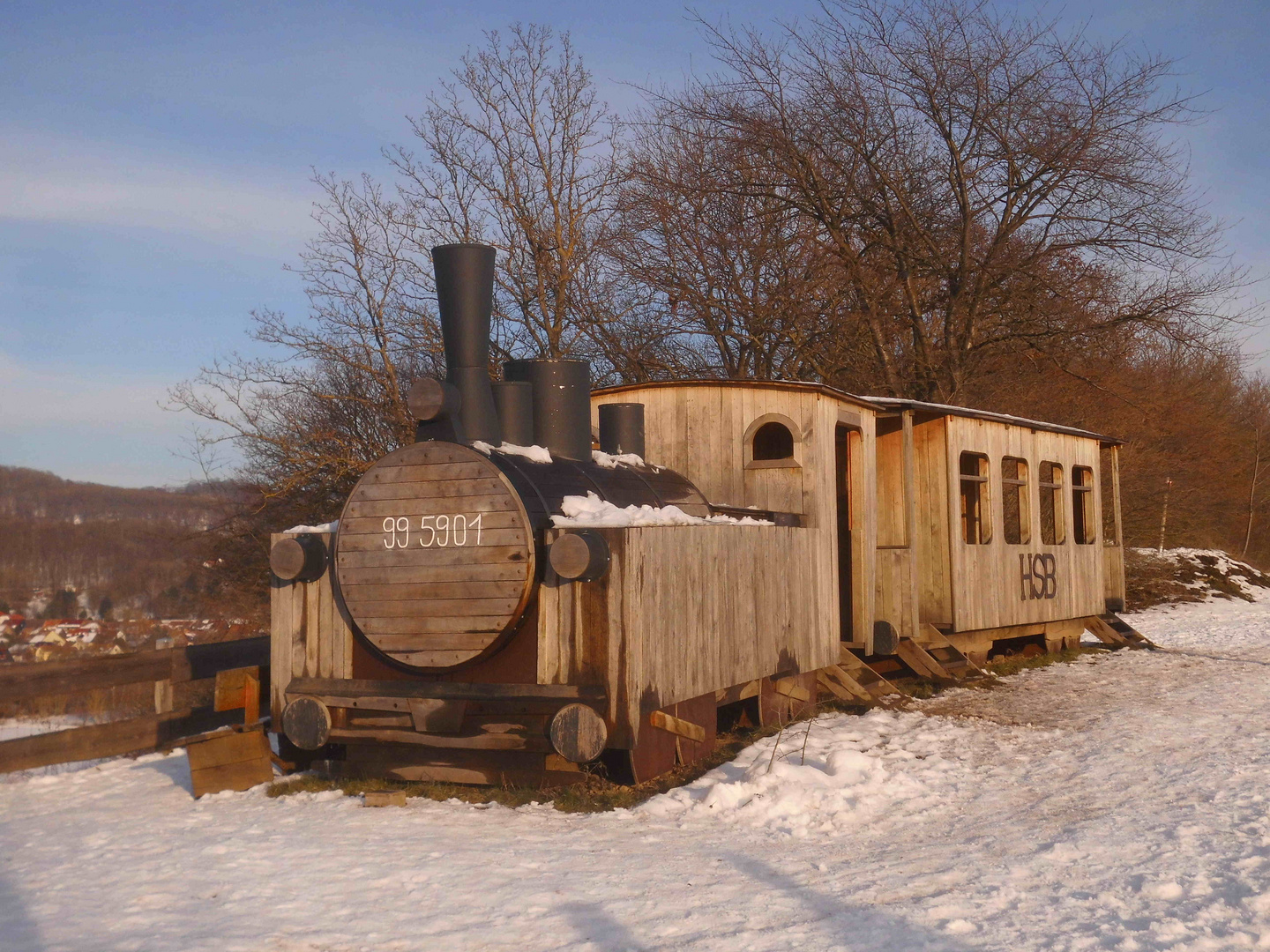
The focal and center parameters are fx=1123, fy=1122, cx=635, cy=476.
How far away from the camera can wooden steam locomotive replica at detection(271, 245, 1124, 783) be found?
637cm

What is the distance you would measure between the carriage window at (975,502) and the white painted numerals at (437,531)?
7.50 meters

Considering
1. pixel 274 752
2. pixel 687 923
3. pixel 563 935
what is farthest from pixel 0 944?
pixel 274 752

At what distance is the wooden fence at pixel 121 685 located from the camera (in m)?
7.63

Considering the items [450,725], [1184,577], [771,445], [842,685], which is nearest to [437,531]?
[450,725]

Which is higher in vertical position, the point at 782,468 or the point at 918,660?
the point at 782,468

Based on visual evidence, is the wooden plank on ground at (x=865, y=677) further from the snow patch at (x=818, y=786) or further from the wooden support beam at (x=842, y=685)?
the snow patch at (x=818, y=786)

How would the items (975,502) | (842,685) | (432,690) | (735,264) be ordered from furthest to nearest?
(735,264) → (975,502) → (842,685) → (432,690)

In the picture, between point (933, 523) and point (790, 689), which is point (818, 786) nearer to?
point (790, 689)

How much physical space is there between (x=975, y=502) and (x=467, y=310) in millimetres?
9841

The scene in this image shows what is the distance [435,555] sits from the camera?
666cm

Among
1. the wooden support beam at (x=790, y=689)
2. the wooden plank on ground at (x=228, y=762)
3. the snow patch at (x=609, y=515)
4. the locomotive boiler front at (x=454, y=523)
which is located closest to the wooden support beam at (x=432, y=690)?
the locomotive boiler front at (x=454, y=523)

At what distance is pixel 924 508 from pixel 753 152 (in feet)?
35.1

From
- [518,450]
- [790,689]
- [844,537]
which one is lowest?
[790,689]

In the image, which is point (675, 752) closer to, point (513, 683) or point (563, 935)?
point (513, 683)
